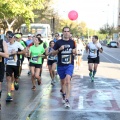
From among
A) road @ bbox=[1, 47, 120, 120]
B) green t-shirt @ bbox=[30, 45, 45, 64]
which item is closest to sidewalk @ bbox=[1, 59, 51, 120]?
road @ bbox=[1, 47, 120, 120]

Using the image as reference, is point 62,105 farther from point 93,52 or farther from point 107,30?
point 107,30

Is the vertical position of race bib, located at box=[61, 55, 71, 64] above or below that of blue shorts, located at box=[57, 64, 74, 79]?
above

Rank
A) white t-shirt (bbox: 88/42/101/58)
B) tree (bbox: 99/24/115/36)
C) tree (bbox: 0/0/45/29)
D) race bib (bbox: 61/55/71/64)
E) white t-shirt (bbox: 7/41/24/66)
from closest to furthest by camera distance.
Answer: race bib (bbox: 61/55/71/64) → white t-shirt (bbox: 7/41/24/66) → white t-shirt (bbox: 88/42/101/58) → tree (bbox: 0/0/45/29) → tree (bbox: 99/24/115/36)

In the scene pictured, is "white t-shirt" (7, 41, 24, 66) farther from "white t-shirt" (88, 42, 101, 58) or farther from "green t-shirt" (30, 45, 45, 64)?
"white t-shirt" (88, 42, 101, 58)

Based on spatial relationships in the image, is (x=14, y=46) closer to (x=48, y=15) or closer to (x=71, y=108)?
(x=71, y=108)

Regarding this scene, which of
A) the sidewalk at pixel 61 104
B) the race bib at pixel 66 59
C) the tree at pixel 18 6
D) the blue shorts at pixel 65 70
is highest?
the tree at pixel 18 6

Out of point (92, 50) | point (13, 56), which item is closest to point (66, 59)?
point (13, 56)

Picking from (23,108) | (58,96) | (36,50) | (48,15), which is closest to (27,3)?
(36,50)

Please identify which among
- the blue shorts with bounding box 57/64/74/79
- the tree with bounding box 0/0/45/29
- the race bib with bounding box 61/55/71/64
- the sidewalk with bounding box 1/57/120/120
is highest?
the tree with bounding box 0/0/45/29

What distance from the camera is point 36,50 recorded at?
1205 cm

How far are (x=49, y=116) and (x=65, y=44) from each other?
6.69ft

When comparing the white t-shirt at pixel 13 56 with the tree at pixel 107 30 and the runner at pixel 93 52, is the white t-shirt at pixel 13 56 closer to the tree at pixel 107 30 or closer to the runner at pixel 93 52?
the runner at pixel 93 52

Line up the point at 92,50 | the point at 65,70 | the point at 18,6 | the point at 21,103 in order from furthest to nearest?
the point at 18,6 → the point at 92,50 → the point at 21,103 → the point at 65,70

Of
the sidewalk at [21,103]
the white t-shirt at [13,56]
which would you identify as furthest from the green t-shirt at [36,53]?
the white t-shirt at [13,56]
